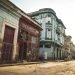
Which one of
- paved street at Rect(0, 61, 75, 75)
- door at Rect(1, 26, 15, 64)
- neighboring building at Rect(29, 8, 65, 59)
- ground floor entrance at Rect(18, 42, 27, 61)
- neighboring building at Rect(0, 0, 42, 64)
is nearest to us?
paved street at Rect(0, 61, 75, 75)

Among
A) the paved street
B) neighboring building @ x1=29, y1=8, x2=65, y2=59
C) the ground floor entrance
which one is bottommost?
the paved street

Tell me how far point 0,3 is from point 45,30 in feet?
67.5

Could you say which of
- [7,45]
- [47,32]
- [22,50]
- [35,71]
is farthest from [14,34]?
[47,32]

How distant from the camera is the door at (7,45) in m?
15.1

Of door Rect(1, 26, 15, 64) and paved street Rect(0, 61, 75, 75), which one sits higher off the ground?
door Rect(1, 26, 15, 64)

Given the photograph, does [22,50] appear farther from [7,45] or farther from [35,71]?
[35,71]

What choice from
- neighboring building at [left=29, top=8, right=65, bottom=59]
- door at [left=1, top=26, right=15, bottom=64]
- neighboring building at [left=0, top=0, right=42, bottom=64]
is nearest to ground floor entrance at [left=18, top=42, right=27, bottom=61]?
neighboring building at [left=0, top=0, right=42, bottom=64]

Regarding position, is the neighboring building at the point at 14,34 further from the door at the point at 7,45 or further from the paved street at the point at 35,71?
the paved street at the point at 35,71

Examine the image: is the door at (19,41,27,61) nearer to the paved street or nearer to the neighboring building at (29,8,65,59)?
the paved street

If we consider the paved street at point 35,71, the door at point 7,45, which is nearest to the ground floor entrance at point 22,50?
the door at point 7,45

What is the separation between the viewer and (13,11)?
1648cm

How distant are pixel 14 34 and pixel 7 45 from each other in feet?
6.35

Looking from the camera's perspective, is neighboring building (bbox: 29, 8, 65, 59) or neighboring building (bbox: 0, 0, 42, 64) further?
neighboring building (bbox: 29, 8, 65, 59)

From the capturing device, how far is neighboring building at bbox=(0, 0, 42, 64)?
14.8 meters
